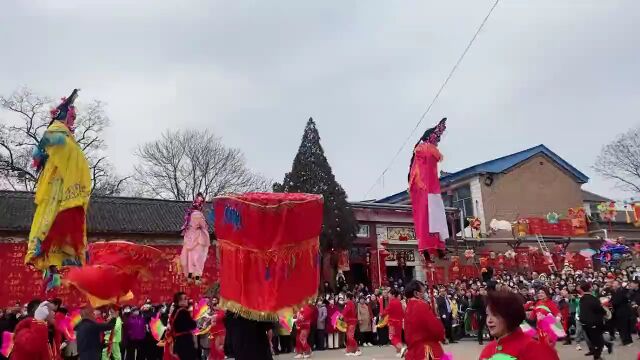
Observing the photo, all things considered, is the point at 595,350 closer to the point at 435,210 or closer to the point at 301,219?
the point at 435,210

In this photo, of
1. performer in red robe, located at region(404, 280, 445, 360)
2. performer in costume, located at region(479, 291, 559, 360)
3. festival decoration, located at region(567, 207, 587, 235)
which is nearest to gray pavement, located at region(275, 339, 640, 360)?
performer in red robe, located at region(404, 280, 445, 360)

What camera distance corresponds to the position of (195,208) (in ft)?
64.5

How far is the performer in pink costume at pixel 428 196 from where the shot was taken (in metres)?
12.6

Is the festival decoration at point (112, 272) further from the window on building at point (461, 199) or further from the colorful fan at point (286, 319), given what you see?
the window on building at point (461, 199)

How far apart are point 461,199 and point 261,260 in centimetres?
3327

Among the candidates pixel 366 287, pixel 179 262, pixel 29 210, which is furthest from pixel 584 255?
pixel 29 210

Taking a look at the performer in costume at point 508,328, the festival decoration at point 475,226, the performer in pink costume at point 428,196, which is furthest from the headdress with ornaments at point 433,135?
the festival decoration at point 475,226

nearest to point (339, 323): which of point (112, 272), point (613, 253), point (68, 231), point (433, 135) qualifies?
point (433, 135)

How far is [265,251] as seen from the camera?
5488mm

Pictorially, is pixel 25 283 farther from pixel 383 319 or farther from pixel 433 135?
pixel 433 135

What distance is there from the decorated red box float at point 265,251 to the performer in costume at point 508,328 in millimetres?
2083

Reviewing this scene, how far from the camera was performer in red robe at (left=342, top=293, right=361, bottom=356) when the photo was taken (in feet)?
55.4

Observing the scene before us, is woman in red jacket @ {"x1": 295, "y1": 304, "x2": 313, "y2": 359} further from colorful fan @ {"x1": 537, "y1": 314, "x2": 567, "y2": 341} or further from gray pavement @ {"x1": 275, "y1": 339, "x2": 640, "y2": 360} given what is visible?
colorful fan @ {"x1": 537, "y1": 314, "x2": 567, "y2": 341}

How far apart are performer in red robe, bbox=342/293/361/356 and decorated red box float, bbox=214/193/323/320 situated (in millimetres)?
11832
